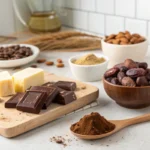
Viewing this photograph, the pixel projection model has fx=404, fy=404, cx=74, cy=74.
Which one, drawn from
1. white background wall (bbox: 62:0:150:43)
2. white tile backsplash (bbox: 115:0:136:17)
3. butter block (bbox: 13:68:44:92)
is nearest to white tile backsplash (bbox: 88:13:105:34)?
white background wall (bbox: 62:0:150:43)

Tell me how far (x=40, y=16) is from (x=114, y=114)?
0.84m

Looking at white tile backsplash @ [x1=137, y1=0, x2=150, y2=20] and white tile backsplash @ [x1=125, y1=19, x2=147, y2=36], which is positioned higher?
white tile backsplash @ [x1=137, y1=0, x2=150, y2=20]

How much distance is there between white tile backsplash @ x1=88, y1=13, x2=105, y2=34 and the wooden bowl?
695 millimetres

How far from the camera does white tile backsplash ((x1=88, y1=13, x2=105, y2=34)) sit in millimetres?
1620

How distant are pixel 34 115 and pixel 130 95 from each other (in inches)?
8.8

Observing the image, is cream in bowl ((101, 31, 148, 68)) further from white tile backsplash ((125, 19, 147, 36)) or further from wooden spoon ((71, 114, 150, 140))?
wooden spoon ((71, 114, 150, 140))

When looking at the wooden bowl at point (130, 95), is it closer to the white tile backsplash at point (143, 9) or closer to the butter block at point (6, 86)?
the butter block at point (6, 86)

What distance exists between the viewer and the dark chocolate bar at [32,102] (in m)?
0.92

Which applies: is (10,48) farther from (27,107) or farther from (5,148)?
(5,148)

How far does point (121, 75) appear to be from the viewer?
95 centimetres

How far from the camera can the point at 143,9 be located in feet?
4.65

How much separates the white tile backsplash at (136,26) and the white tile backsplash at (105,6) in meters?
0.09

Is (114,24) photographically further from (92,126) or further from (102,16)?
(92,126)

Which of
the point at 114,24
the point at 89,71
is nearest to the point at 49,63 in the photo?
the point at 89,71
